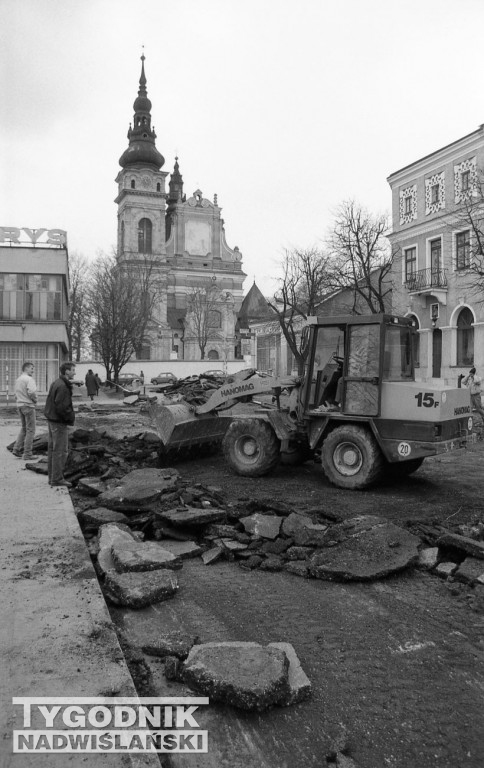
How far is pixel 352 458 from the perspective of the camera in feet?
29.4

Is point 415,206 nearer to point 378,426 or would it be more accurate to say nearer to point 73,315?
point 378,426

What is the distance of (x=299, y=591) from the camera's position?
5.25 meters

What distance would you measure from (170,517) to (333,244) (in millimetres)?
29386

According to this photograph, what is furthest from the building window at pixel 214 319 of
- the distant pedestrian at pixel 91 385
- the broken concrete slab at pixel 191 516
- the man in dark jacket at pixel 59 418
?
the broken concrete slab at pixel 191 516

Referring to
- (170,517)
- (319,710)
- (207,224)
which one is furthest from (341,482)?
(207,224)

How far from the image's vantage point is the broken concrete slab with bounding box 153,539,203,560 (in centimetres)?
612

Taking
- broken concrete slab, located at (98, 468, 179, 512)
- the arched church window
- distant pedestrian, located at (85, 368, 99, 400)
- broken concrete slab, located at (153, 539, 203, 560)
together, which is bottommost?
broken concrete slab, located at (153, 539, 203, 560)

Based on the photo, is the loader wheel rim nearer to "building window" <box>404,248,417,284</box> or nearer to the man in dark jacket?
the man in dark jacket

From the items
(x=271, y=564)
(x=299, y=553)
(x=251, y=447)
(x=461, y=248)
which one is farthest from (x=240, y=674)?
(x=461, y=248)

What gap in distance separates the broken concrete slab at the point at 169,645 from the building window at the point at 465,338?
29.5m

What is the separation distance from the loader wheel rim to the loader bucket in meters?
2.96

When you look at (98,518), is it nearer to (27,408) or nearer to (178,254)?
(27,408)

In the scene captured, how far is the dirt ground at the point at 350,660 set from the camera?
312 cm

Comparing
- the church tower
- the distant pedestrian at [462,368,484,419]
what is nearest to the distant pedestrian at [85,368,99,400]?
the distant pedestrian at [462,368,484,419]
